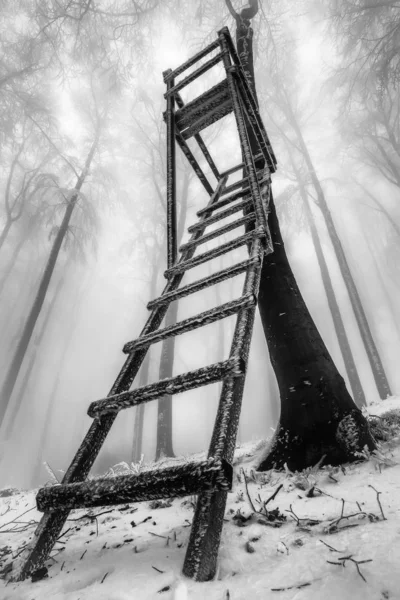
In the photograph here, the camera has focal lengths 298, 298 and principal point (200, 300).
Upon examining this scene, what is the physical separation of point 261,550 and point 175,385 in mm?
728

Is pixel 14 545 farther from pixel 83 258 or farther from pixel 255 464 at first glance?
pixel 83 258

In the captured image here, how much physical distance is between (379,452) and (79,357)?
40667 mm

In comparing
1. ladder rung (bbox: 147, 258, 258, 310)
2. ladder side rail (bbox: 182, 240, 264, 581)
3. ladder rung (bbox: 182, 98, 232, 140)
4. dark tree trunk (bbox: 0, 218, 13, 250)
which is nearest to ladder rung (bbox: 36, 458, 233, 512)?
ladder side rail (bbox: 182, 240, 264, 581)

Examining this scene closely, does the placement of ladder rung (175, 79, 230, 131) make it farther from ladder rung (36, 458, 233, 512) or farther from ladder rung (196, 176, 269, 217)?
ladder rung (36, 458, 233, 512)

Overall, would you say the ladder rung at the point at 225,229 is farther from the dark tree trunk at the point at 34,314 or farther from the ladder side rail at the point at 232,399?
the dark tree trunk at the point at 34,314

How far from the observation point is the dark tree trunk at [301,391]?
89.6 inches

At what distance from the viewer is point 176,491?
36.4 inches

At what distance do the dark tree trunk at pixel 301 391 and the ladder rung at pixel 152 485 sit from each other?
1690 mm

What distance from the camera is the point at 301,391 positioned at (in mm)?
2523

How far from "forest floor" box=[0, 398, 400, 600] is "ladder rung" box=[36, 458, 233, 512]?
9.8 inches

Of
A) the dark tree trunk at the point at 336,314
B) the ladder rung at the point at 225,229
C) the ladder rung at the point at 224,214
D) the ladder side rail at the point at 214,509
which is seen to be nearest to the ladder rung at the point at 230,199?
the ladder rung at the point at 224,214

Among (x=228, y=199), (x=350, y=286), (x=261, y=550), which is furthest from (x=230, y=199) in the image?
(x=350, y=286)

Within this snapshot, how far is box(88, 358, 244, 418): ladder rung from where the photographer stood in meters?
1.24

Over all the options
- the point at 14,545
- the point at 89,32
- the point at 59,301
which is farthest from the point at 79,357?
the point at 14,545
